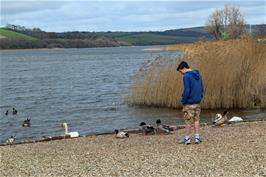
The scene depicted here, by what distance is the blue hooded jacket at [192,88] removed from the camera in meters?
12.6

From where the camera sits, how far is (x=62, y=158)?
12156 mm

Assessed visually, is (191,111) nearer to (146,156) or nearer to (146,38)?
(146,156)

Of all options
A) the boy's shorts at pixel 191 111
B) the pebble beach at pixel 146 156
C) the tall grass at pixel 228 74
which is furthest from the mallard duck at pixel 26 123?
the boy's shorts at pixel 191 111

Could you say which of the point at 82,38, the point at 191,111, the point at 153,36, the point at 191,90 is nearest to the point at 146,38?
the point at 153,36

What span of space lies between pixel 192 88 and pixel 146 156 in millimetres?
2125

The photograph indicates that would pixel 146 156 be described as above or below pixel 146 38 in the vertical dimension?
above

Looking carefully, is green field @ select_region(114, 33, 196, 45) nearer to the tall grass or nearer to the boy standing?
the tall grass

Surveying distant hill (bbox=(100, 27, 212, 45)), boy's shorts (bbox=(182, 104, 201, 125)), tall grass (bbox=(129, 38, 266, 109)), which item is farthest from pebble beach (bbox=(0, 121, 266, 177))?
distant hill (bbox=(100, 27, 212, 45))

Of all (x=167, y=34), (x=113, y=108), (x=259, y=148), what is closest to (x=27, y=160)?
(x=259, y=148)

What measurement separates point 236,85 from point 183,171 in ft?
45.9

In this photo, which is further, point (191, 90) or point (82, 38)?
point (82, 38)

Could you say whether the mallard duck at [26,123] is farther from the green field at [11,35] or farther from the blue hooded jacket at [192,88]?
the green field at [11,35]

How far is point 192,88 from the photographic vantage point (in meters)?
12.7

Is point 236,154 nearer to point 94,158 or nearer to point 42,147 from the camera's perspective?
point 94,158
